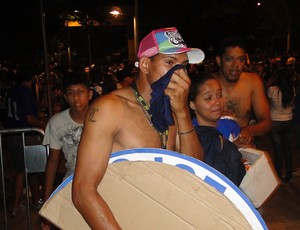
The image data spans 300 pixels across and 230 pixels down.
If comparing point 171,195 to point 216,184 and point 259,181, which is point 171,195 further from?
point 259,181

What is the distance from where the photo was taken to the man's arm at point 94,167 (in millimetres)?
1901

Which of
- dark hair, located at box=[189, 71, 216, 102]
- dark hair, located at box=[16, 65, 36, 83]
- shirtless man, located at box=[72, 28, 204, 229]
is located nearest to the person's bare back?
dark hair, located at box=[189, 71, 216, 102]

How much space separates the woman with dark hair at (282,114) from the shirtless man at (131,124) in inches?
199

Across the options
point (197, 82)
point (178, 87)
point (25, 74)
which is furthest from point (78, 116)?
point (25, 74)

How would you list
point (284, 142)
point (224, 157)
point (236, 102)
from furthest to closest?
point (284, 142) → point (236, 102) → point (224, 157)

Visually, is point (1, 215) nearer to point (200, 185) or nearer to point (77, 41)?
point (200, 185)

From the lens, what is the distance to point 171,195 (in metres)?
1.89

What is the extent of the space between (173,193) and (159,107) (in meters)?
0.52

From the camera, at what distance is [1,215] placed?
6.46 m

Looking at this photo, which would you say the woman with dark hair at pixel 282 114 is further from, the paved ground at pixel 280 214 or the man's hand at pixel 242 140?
the man's hand at pixel 242 140

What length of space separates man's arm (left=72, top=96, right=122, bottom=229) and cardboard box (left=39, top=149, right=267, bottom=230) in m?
0.06

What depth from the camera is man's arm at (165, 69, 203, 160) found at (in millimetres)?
2170

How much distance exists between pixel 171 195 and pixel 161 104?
527mm

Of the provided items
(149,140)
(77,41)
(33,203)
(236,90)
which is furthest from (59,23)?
(77,41)
